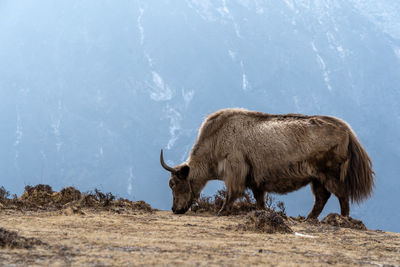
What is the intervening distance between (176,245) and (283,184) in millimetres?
5302

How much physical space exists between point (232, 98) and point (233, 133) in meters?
179

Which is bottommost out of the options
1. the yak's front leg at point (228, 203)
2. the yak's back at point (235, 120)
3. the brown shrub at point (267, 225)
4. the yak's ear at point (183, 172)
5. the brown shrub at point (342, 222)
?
the brown shrub at point (267, 225)

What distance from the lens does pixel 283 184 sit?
9.95 m

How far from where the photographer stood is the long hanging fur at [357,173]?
9.54m

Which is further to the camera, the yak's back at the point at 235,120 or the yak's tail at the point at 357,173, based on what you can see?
the yak's back at the point at 235,120

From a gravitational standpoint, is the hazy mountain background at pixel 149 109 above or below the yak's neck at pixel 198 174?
above

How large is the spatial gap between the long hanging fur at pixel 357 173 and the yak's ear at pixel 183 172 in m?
2.94

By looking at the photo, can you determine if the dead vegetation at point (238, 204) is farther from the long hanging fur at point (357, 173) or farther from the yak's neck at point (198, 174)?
the long hanging fur at point (357, 173)

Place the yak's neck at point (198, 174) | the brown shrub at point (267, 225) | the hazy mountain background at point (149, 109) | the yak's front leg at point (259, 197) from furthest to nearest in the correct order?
the hazy mountain background at point (149, 109) < the yak's neck at point (198, 174) < the yak's front leg at point (259, 197) < the brown shrub at point (267, 225)

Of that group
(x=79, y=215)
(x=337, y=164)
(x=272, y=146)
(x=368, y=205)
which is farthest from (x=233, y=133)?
(x=368, y=205)

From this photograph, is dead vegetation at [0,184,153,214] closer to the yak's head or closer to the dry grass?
the dry grass

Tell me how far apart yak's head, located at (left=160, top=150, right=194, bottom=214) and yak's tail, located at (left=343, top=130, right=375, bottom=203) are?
2.92m

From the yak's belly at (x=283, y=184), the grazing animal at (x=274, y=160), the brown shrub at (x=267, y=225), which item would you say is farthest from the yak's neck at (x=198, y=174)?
the brown shrub at (x=267, y=225)

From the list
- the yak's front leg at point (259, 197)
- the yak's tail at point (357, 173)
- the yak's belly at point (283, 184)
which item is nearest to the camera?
the yak's tail at point (357, 173)
